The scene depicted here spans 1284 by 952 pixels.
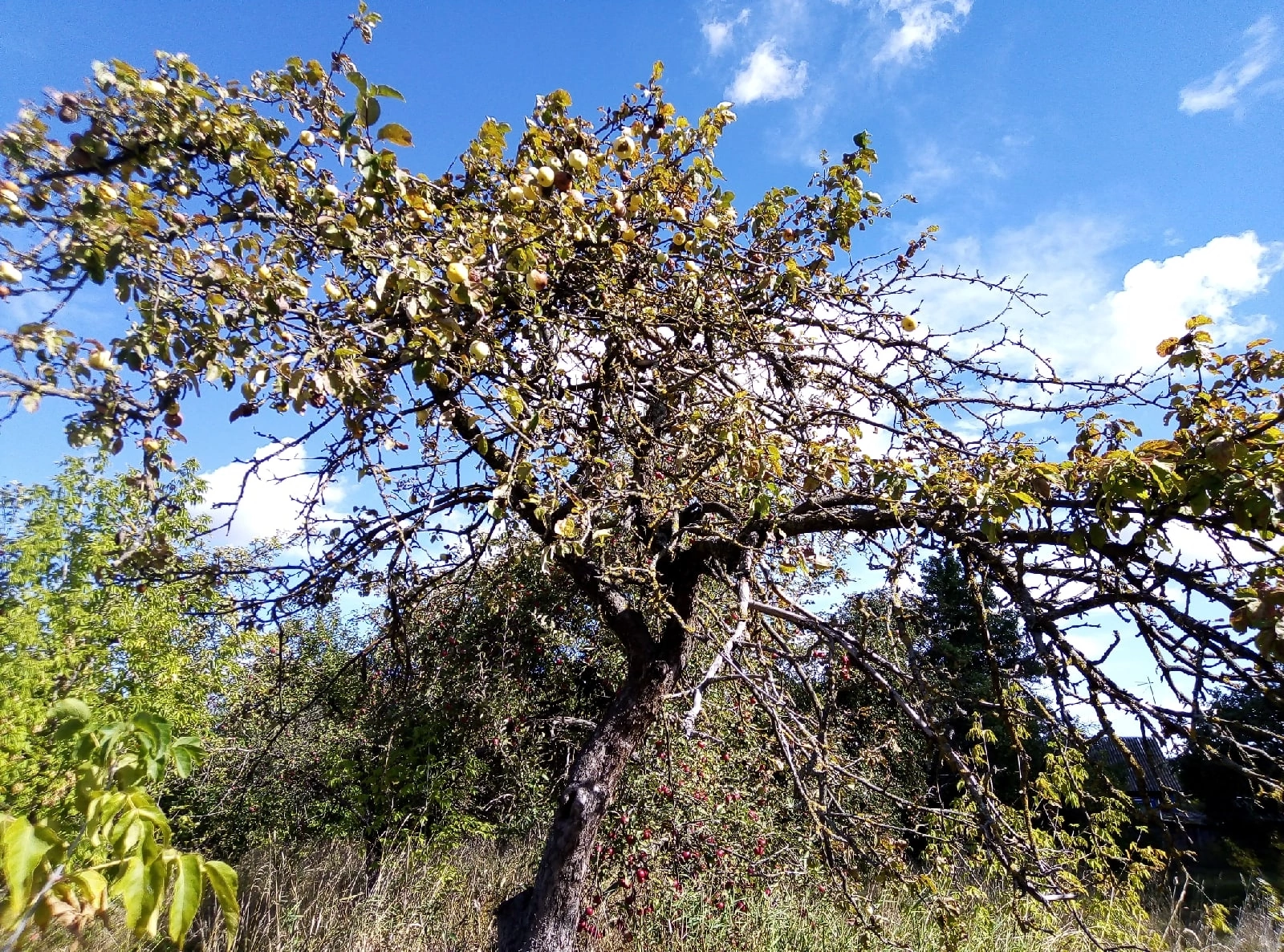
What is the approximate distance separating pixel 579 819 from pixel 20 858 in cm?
250

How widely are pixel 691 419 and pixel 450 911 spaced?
4.83m

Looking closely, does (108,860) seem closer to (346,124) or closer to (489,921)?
(346,124)

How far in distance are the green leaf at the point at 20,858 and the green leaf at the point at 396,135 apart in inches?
68.7

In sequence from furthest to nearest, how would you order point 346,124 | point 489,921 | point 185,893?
1. point 489,921
2. point 346,124
3. point 185,893

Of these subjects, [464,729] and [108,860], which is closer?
[108,860]

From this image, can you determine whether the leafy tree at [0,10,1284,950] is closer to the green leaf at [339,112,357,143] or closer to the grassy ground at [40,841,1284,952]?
the green leaf at [339,112,357,143]

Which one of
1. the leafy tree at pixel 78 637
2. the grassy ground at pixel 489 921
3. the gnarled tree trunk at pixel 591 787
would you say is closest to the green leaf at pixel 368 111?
the gnarled tree trunk at pixel 591 787

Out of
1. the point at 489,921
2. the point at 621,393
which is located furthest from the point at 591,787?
the point at 489,921

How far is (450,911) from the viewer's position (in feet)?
17.0

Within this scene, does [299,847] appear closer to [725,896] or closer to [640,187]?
[725,896]

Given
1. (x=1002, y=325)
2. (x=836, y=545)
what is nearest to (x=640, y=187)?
(x=1002, y=325)

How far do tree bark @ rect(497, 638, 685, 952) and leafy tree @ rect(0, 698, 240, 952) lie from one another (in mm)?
2210

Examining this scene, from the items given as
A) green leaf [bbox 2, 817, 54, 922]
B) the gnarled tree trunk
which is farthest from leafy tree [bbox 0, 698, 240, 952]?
the gnarled tree trunk

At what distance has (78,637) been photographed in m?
7.11
